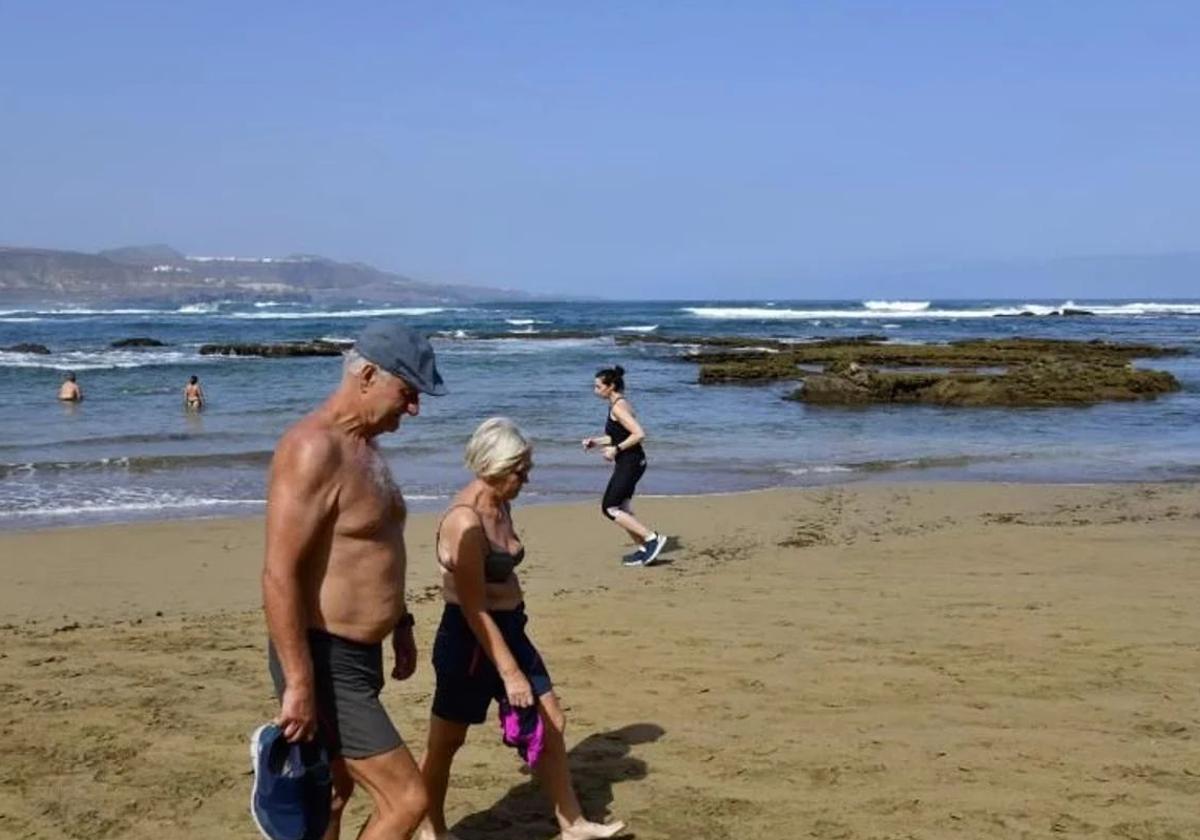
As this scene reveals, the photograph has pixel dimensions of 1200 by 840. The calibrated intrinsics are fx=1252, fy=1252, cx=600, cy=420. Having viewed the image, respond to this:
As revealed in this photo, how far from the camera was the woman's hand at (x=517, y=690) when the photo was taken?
12.8ft

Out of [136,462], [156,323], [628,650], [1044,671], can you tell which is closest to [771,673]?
[628,650]

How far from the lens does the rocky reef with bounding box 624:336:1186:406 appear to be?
24641mm

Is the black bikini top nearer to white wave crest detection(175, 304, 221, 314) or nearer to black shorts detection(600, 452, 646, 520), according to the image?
black shorts detection(600, 452, 646, 520)

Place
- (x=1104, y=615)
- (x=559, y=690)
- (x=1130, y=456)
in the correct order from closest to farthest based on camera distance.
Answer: (x=559, y=690)
(x=1104, y=615)
(x=1130, y=456)

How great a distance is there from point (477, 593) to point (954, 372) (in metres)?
28.1

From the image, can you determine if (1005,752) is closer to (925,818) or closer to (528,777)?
(925,818)

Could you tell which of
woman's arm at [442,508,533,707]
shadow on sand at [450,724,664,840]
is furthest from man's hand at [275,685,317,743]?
shadow on sand at [450,724,664,840]

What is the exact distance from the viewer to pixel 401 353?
10.3 ft

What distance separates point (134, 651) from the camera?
675 centimetres

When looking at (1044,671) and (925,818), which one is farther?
(1044,671)

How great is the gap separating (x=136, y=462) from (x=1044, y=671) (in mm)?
12146

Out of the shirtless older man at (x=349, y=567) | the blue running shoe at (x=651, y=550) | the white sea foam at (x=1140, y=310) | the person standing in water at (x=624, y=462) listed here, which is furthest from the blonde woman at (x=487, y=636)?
the white sea foam at (x=1140, y=310)

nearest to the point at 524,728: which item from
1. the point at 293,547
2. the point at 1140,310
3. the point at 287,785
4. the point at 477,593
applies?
the point at 477,593

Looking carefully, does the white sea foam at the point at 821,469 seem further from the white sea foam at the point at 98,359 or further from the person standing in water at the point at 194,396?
the white sea foam at the point at 98,359
